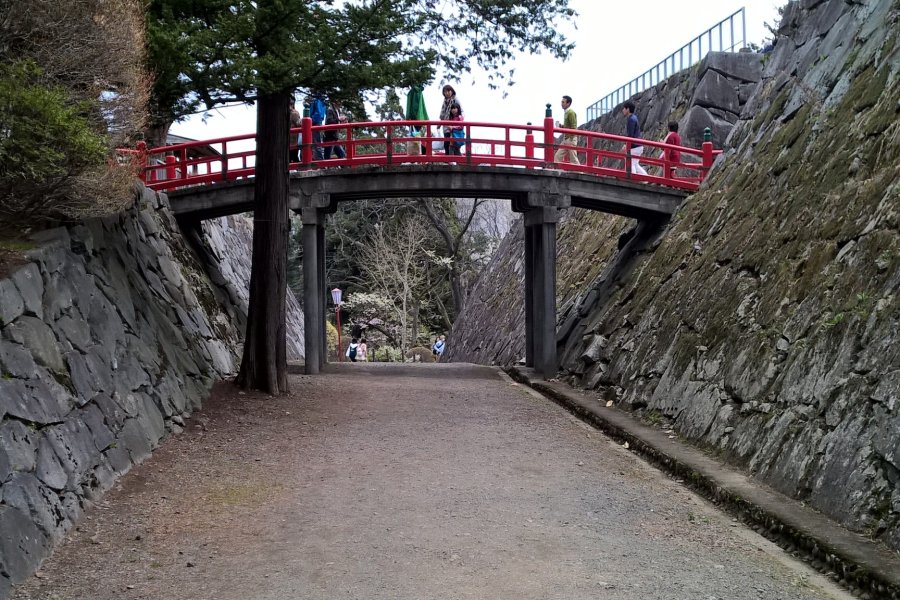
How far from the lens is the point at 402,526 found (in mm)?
6602

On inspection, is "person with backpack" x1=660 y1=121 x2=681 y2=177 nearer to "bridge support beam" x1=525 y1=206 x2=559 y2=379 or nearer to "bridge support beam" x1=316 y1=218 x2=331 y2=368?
"bridge support beam" x1=525 y1=206 x2=559 y2=379

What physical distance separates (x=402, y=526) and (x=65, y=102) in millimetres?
5195

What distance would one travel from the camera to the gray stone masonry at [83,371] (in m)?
5.83

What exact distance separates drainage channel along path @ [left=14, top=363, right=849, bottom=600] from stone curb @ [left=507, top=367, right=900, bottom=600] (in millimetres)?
137

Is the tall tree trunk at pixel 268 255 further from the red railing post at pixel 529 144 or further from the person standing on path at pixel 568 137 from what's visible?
the person standing on path at pixel 568 137

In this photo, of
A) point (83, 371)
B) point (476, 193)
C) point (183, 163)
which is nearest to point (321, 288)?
point (183, 163)

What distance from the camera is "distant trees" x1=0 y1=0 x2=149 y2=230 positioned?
7059 mm

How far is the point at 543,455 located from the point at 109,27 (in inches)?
252

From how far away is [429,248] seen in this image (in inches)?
1503

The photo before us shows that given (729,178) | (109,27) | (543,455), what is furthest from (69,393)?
(729,178)

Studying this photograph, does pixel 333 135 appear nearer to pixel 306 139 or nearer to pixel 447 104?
pixel 306 139

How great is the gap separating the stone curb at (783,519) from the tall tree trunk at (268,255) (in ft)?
17.8

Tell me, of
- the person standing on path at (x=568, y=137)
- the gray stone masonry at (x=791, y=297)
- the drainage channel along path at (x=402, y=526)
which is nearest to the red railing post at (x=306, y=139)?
the person standing on path at (x=568, y=137)

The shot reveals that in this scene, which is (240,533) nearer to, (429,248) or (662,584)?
(662,584)
